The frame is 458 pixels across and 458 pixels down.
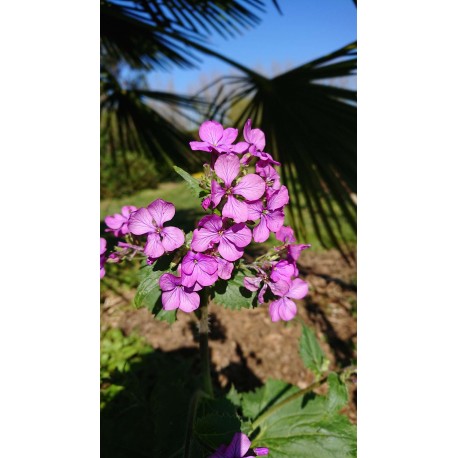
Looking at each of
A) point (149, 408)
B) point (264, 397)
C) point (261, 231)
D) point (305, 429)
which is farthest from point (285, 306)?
point (149, 408)

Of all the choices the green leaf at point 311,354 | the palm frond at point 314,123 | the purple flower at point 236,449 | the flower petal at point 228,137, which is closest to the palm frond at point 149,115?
the palm frond at point 314,123

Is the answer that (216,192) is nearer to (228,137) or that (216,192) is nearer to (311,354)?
(228,137)

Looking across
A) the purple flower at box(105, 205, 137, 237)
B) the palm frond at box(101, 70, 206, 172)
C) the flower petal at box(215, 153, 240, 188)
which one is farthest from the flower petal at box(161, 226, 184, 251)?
the palm frond at box(101, 70, 206, 172)

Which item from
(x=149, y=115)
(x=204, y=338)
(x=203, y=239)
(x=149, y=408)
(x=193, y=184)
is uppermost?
(x=149, y=115)
